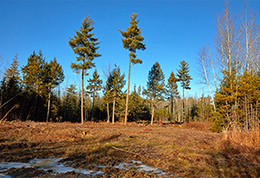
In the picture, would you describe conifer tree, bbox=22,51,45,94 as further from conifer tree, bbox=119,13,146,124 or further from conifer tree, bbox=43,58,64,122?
conifer tree, bbox=119,13,146,124

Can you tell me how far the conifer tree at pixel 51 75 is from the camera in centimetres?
2675

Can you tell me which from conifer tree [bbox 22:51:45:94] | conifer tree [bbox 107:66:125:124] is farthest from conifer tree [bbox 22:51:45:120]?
conifer tree [bbox 107:66:125:124]

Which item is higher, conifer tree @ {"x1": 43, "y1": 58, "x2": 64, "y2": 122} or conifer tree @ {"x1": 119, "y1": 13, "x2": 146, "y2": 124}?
conifer tree @ {"x1": 119, "y1": 13, "x2": 146, "y2": 124}

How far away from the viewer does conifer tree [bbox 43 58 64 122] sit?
26.8m

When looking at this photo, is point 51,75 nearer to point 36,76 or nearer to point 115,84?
point 36,76

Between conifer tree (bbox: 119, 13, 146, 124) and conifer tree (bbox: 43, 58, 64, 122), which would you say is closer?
conifer tree (bbox: 119, 13, 146, 124)

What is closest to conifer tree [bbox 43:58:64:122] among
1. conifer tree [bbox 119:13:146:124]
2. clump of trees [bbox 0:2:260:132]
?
clump of trees [bbox 0:2:260:132]

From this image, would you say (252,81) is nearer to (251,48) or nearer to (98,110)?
(251,48)

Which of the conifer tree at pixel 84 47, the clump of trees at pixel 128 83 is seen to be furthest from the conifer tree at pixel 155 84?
the conifer tree at pixel 84 47

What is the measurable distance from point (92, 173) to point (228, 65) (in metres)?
15.6

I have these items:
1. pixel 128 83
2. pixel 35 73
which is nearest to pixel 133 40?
pixel 128 83

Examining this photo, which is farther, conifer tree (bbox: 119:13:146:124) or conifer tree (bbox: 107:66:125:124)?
conifer tree (bbox: 107:66:125:124)

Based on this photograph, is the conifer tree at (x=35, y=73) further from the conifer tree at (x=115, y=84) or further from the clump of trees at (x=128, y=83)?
the conifer tree at (x=115, y=84)

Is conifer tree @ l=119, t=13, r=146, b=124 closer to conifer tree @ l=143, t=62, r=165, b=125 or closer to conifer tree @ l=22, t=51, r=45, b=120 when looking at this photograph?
conifer tree @ l=143, t=62, r=165, b=125
